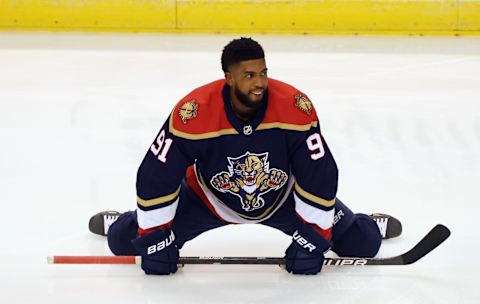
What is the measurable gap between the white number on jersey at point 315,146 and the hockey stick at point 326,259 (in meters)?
0.34

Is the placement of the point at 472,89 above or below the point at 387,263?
above

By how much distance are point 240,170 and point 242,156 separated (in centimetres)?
5

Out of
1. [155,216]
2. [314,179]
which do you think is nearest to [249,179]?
[314,179]

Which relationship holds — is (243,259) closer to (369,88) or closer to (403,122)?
(403,122)

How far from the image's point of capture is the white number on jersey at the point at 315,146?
228 cm

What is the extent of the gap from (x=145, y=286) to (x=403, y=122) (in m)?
2.23

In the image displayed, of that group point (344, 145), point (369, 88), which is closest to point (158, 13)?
point (369, 88)

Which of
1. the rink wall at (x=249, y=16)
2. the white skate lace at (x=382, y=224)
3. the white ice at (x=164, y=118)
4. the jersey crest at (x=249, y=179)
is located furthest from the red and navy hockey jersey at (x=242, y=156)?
the rink wall at (x=249, y=16)

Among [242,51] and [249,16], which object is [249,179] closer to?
[242,51]

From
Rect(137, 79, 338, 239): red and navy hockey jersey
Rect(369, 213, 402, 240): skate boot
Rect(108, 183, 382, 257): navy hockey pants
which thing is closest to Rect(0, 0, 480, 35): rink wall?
Rect(369, 213, 402, 240): skate boot

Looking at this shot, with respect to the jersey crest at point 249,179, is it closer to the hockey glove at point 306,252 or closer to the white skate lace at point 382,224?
the hockey glove at point 306,252

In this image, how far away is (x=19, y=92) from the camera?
4.85 meters

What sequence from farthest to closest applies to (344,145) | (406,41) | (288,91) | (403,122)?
1. (406,41)
2. (403,122)
3. (344,145)
4. (288,91)

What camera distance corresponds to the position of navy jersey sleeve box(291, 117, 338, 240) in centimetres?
228
